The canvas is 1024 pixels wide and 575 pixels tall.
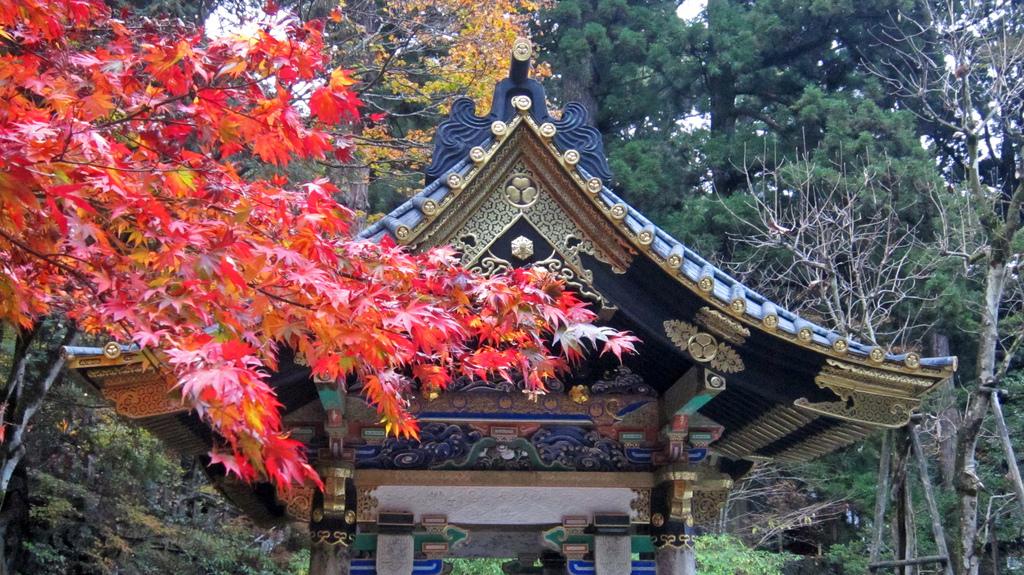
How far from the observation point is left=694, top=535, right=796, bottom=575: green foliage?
12516mm

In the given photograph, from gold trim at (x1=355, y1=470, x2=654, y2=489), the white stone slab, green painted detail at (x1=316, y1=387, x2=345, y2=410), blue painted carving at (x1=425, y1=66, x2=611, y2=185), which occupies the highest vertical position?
blue painted carving at (x1=425, y1=66, x2=611, y2=185)

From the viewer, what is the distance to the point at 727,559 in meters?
12.7

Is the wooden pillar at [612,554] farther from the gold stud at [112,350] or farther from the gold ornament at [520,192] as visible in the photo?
the gold stud at [112,350]

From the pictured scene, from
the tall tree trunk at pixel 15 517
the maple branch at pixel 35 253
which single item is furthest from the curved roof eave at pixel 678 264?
the tall tree trunk at pixel 15 517

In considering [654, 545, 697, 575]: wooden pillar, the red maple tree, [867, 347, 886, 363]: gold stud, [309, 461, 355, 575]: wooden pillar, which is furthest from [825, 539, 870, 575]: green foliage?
the red maple tree

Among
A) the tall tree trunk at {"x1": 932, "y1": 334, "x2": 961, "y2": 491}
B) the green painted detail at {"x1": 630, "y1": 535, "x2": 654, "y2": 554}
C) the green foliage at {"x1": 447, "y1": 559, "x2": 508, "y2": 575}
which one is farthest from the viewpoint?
the tall tree trunk at {"x1": 932, "y1": 334, "x2": 961, "y2": 491}

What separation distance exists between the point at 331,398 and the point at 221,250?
1.61 meters

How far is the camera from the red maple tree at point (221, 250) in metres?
3.32

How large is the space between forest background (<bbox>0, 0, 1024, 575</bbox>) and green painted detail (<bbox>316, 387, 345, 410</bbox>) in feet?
8.29

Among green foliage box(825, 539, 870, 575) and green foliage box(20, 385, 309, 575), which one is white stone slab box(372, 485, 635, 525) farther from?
green foliage box(825, 539, 870, 575)

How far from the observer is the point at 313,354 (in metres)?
3.87

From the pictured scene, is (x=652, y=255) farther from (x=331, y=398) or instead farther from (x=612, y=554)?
(x=612, y=554)

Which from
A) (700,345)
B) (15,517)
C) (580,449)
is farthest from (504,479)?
(15,517)

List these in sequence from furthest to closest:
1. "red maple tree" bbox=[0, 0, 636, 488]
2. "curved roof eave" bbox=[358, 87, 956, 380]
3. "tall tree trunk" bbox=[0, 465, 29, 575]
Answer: "tall tree trunk" bbox=[0, 465, 29, 575], "curved roof eave" bbox=[358, 87, 956, 380], "red maple tree" bbox=[0, 0, 636, 488]
